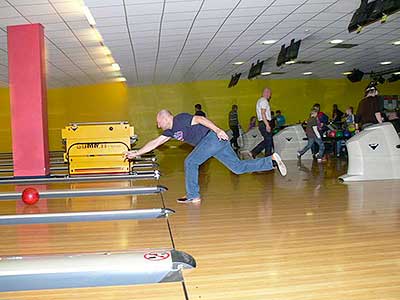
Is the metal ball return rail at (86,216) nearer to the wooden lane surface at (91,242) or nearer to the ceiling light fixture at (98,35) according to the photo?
the wooden lane surface at (91,242)

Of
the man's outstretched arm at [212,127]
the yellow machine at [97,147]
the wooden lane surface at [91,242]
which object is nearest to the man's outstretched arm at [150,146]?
the man's outstretched arm at [212,127]

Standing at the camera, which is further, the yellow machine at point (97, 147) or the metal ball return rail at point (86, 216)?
the yellow machine at point (97, 147)

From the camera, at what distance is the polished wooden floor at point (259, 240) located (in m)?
2.24

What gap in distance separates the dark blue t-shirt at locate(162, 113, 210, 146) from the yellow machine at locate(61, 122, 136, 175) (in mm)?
3544

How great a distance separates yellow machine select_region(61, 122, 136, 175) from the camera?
8102 millimetres

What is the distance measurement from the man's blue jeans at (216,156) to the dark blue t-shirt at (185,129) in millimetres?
89

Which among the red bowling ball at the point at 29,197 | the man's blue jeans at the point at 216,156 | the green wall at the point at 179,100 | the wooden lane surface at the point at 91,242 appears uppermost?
the green wall at the point at 179,100

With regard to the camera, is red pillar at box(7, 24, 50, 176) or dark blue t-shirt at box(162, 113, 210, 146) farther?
red pillar at box(7, 24, 50, 176)

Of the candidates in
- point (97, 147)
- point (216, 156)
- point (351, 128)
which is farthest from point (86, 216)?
point (351, 128)

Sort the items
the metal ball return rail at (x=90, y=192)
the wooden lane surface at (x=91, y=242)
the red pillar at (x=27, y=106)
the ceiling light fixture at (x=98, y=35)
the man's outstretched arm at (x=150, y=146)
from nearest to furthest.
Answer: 1. the wooden lane surface at (x=91, y=242)
2. the man's outstretched arm at (x=150, y=146)
3. the metal ball return rail at (x=90, y=192)
4. the red pillar at (x=27, y=106)
5. the ceiling light fixture at (x=98, y=35)

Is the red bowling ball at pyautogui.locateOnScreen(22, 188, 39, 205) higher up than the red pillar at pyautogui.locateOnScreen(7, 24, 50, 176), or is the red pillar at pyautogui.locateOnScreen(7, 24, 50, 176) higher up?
the red pillar at pyautogui.locateOnScreen(7, 24, 50, 176)

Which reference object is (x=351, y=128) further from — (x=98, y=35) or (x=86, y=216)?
(x=86, y=216)

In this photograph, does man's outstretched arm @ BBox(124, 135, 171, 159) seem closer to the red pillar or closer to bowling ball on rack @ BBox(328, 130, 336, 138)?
the red pillar

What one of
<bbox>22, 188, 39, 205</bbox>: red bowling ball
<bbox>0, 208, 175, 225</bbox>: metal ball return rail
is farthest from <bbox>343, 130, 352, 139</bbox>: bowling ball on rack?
<bbox>22, 188, 39, 205</bbox>: red bowling ball
